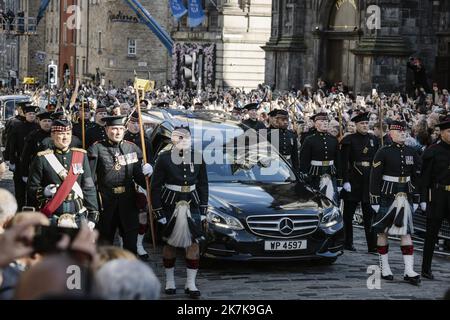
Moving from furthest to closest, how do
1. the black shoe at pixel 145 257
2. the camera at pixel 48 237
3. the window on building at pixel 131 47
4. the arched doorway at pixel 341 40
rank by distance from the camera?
the window on building at pixel 131 47 < the arched doorway at pixel 341 40 < the black shoe at pixel 145 257 < the camera at pixel 48 237

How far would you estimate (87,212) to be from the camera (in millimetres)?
10852

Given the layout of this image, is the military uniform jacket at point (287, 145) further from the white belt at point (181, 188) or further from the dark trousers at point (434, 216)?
the white belt at point (181, 188)

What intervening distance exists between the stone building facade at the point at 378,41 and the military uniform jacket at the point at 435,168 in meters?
16.8

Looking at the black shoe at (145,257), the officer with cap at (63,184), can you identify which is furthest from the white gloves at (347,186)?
the officer with cap at (63,184)

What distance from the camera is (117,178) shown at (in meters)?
11.7

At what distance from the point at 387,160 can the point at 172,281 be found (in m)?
2.93

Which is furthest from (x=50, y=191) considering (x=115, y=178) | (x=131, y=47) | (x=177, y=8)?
(x=131, y=47)

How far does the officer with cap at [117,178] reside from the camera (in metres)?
11.7

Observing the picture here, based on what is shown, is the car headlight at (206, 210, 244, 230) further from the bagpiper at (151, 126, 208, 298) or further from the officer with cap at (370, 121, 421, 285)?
the officer with cap at (370, 121, 421, 285)

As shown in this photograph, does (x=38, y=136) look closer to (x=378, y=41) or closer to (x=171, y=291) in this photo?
(x=171, y=291)

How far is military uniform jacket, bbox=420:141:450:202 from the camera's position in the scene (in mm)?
11969

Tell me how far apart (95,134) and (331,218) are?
410 cm
